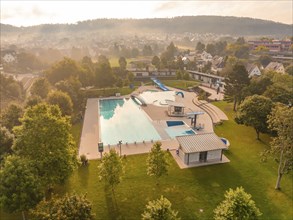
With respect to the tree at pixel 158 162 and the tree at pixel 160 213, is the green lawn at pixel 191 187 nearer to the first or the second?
the tree at pixel 158 162

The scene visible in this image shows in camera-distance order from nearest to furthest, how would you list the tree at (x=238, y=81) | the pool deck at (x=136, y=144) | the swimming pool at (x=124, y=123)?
1. the pool deck at (x=136, y=144)
2. the swimming pool at (x=124, y=123)
3. the tree at (x=238, y=81)

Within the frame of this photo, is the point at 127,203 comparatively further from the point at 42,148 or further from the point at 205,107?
the point at 205,107

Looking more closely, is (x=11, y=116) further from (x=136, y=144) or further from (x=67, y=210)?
(x=67, y=210)

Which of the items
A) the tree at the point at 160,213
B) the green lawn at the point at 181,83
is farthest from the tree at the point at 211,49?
the tree at the point at 160,213

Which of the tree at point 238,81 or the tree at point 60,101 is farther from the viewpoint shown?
the tree at point 238,81

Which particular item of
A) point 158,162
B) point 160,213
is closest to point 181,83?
point 158,162

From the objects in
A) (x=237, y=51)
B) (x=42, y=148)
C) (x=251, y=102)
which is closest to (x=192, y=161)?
(x=251, y=102)

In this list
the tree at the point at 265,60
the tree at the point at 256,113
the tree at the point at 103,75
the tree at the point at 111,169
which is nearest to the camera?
the tree at the point at 111,169
